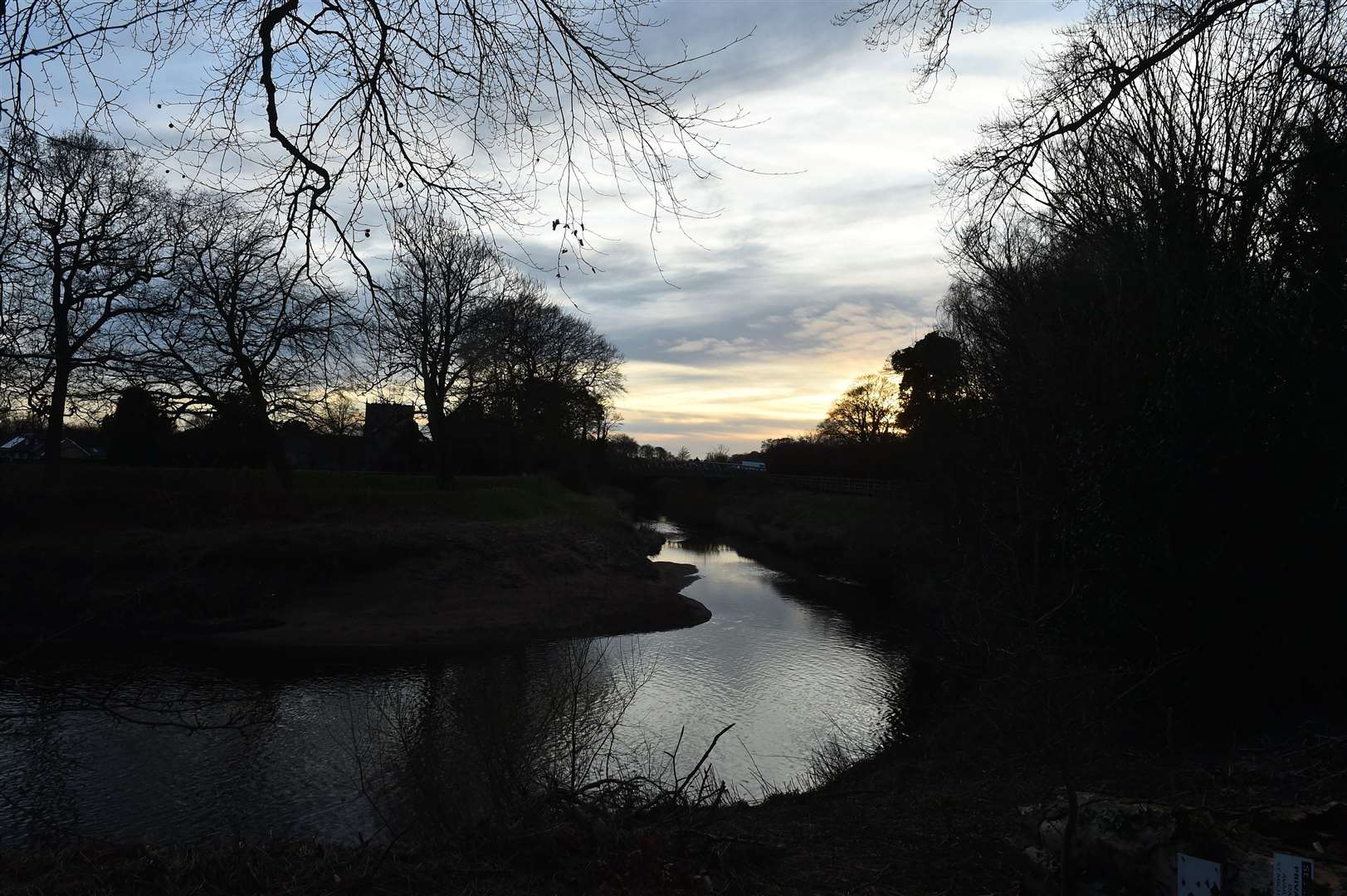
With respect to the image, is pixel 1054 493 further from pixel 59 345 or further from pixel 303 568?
pixel 303 568

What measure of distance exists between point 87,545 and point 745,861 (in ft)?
87.2

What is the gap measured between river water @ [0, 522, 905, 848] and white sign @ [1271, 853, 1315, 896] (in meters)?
4.01

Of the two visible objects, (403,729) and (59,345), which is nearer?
(59,345)

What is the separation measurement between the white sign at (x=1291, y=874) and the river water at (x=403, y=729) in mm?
4008

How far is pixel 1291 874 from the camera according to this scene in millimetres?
3035

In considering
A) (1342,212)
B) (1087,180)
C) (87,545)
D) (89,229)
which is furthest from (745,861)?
(87,545)

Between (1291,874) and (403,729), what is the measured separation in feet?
25.7

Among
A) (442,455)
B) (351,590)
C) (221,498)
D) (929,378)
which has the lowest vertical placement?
(351,590)

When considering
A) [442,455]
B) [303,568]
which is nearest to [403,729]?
[303,568]

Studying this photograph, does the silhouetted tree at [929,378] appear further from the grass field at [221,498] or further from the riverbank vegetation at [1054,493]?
the grass field at [221,498]

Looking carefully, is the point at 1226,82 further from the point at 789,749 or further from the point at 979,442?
the point at 789,749

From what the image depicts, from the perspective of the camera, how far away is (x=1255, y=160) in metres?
10.3

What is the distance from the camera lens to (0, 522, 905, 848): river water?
8641 mm

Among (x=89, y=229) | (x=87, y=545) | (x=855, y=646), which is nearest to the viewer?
(x=89, y=229)
